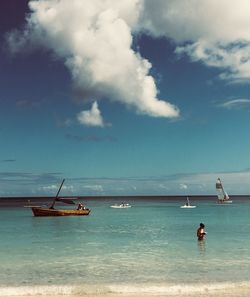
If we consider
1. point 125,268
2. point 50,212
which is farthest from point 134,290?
point 50,212

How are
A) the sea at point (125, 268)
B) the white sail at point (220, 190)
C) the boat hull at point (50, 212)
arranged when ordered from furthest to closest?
the white sail at point (220, 190) < the boat hull at point (50, 212) < the sea at point (125, 268)

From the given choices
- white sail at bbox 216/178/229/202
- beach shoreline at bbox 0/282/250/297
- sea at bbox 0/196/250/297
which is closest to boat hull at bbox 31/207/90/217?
sea at bbox 0/196/250/297

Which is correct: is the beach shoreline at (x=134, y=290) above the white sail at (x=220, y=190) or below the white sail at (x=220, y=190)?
below

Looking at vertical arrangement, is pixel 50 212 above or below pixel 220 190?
below

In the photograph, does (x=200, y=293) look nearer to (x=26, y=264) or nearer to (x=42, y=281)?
(x=42, y=281)

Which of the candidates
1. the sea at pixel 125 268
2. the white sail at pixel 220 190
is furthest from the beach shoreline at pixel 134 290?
the white sail at pixel 220 190

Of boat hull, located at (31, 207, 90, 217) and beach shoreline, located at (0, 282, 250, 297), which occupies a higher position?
boat hull, located at (31, 207, 90, 217)

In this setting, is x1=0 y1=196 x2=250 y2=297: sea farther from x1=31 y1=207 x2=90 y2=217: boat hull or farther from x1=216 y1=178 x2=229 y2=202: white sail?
x1=216 y1=178 x2=229 y2=202: white sail

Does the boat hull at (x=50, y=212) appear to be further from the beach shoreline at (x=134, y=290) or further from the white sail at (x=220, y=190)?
the white sail at (x=220, y=190)

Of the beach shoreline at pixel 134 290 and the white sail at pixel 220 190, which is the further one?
the white sail at pixel 220 190

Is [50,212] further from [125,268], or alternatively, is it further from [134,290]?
[134,290]

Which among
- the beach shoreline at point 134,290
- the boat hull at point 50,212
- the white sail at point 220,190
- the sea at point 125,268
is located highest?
the white sail at point 220,190

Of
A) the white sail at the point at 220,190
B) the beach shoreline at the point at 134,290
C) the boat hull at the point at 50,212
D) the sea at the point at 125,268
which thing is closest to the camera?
the beach shoreline at the point at 134,290

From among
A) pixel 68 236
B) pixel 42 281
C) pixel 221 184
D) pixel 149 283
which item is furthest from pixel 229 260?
pixel 221 184
